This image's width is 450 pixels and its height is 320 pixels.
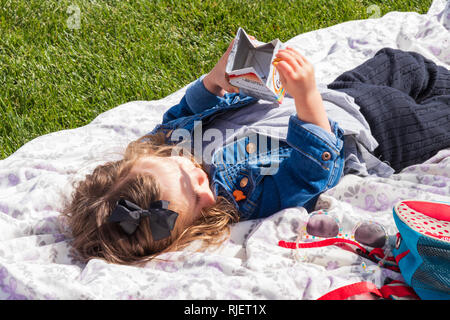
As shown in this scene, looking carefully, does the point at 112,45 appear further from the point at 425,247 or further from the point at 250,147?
the point at 425,247

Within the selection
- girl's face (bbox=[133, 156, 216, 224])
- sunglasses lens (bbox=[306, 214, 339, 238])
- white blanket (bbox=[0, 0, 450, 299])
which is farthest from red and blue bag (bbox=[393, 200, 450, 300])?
girl's face (bbox=[133, 156, 216, 224])

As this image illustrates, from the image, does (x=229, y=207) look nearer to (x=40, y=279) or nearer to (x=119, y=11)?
(x=40, y=279)

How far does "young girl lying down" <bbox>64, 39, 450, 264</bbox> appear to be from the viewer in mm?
1725

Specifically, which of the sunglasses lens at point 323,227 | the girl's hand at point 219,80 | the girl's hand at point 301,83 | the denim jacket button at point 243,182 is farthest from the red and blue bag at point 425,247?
the girl's hand at point 219,80

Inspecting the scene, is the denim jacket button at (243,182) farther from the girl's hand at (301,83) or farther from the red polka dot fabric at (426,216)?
the red polka dot fabric at (426,216)

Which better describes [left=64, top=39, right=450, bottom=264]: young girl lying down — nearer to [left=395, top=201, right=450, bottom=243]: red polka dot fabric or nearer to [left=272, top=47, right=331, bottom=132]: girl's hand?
[left=272, top=47, right=331, bottom=132]: girl's hand

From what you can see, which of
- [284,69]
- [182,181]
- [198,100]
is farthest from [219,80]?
[182,181]

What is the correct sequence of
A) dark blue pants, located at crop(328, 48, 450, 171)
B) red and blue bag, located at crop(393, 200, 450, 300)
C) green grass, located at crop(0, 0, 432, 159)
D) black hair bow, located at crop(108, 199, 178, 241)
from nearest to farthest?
1. red and blue bag, located at crop(393, 200, 450, 300)
2. black hair bow, located at crop(108, 199, 178, 241)
3. dark blue pants, located at crop(328, 48, 450, 171)
4. green grass, located at crop(0, 0, 432, 159)

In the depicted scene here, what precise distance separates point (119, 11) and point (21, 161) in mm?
1447

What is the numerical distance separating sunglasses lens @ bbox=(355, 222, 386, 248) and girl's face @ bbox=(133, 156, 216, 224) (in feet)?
1.79

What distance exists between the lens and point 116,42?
3.05 m

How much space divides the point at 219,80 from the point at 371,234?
96cm

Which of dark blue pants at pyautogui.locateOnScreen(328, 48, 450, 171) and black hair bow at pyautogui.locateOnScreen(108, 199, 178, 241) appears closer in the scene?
black hair bow at pyautogui.locateOnScreen(108, 199, 178, 241)
